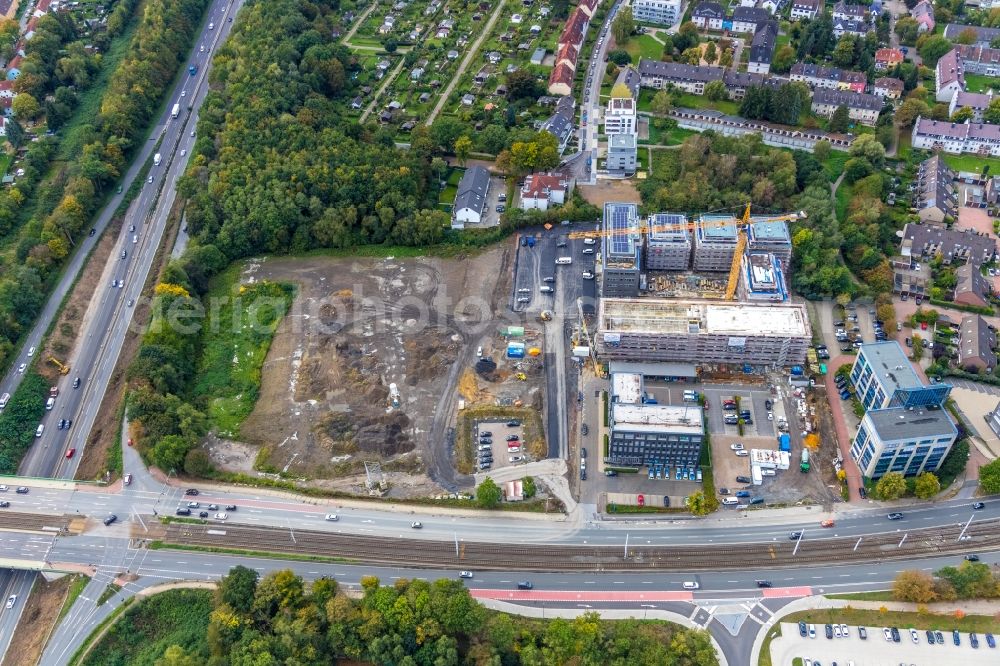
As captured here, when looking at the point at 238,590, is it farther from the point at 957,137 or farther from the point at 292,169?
the point at 957,137

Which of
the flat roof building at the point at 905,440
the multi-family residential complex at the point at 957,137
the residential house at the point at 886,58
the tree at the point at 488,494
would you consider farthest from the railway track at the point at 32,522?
the residential house at the point at 886,58

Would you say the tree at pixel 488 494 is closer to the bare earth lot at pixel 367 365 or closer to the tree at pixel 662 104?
the bare earth lot at pixel 367 365

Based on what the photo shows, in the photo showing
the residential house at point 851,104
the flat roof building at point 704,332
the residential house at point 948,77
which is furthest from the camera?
the residential house at point 948,77

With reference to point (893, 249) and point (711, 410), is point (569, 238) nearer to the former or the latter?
point (711, 410)

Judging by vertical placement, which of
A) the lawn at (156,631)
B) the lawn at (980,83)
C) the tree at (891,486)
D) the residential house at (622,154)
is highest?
the lawn at (980,83)

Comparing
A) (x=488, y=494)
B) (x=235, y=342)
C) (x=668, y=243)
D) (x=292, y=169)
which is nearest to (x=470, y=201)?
(x=292, y=169)

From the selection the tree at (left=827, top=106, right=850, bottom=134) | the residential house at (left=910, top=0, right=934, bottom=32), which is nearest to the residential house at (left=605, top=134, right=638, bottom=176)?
the tree at (left=827, top=106, right=850, bottom=134)

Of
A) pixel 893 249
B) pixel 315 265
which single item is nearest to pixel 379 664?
pixel 315 265
